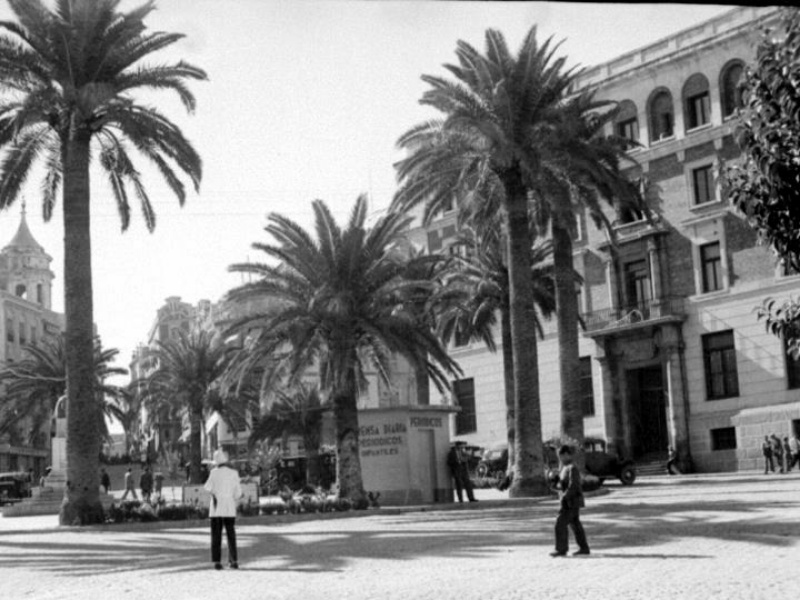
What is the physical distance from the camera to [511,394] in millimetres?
38094

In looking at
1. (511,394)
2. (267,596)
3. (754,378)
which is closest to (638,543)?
(267,596)

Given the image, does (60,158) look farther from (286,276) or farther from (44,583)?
(44,583)

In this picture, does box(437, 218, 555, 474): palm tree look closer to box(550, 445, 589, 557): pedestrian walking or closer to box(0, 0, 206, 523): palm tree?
box(0, 0, 206, 523): palm tree

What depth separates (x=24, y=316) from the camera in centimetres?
10800

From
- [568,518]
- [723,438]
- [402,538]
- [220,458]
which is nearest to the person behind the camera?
[568,518]

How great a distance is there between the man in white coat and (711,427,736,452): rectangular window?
34.3m

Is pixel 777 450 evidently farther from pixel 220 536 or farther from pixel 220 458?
pixel 220 536

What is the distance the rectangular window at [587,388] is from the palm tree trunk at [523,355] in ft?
72.4

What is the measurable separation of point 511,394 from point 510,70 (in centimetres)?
1239

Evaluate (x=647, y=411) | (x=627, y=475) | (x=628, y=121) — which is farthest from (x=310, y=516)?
(x=628, y=121)

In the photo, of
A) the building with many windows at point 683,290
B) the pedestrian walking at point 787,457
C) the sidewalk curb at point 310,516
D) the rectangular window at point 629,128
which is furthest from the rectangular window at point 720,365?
the sidewalk curb at point 310,516

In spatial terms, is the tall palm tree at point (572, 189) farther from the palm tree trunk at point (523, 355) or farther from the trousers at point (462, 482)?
the trousers at point (462, 482)

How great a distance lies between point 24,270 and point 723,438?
90982 millimetres

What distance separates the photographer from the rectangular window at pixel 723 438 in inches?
1802
